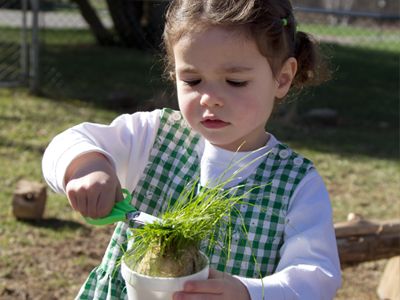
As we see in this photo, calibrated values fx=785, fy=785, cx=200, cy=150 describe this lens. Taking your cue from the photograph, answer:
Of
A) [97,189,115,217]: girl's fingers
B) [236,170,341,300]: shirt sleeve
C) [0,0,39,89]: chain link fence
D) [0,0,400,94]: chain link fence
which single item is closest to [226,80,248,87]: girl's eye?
[236,170,341,300]: shirt sleeve

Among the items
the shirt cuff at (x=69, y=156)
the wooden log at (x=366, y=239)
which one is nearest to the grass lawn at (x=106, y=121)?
Answer: the wooden log at (x=366, y=239)

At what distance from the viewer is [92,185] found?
1.80 m

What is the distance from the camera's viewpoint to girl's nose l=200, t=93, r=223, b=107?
1975 mm

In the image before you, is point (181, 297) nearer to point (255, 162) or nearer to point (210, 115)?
point (210, 115)

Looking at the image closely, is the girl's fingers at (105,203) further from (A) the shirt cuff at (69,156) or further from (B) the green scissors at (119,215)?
(A) the shirt cuff at (69,156)

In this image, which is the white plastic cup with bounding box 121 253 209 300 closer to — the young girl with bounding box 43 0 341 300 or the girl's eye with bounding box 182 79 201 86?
the young girl with bounding box 43 0 341 300

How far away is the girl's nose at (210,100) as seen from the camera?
1975 millimetres

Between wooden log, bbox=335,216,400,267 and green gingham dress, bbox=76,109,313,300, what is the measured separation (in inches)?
55.2

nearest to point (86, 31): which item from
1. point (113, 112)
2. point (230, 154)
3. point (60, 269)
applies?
point (113, 112)

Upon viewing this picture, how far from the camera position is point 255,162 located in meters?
2.26

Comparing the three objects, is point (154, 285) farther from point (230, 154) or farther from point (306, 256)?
point (230, 154)

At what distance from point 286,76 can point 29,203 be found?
9.06 feet

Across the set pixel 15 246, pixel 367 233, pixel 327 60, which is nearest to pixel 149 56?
pixel 15 246

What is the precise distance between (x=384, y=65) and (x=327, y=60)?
10.5 metres
